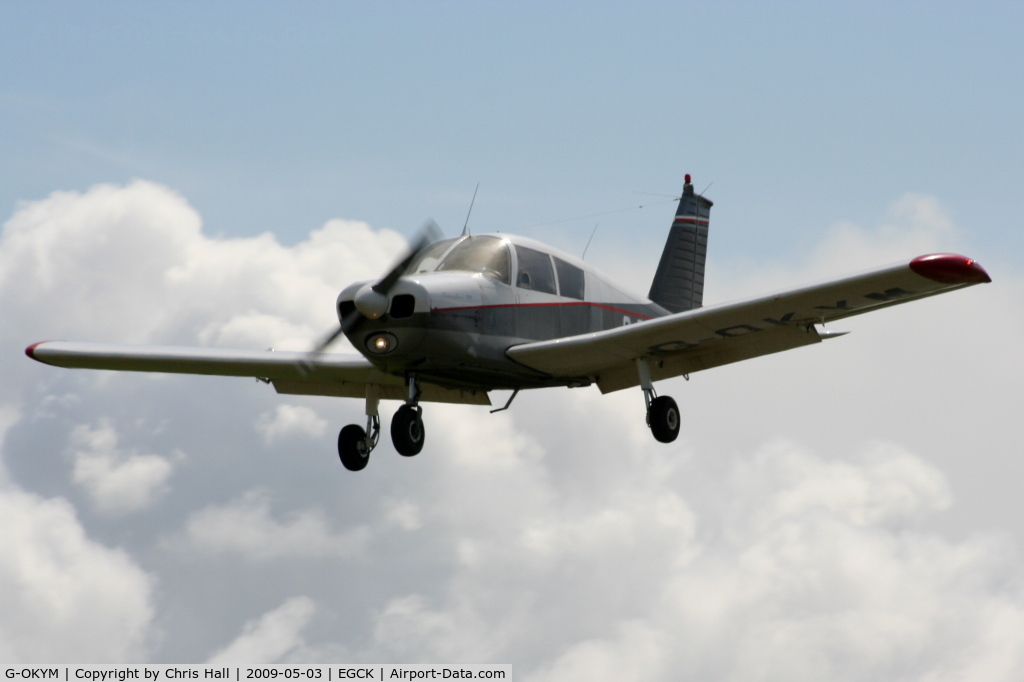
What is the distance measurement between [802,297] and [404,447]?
17.3 ft

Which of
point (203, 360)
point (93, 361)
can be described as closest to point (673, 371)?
point (203, 360)

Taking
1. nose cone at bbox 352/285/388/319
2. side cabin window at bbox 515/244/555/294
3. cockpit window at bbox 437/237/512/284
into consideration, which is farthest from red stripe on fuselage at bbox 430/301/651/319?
nose cone at bbox 352/285/388/319

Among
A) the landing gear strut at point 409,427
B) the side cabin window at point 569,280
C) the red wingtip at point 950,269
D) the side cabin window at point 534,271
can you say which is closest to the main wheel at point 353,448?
the landing gear strut at point 409,427

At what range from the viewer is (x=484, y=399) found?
62.2ft

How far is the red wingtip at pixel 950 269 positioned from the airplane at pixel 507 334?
0.02m

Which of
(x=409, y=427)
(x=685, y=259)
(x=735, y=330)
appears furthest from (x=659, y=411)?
(x=685, y=259)

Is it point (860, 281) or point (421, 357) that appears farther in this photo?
point (421, 357)

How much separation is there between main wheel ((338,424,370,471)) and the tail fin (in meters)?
6.03

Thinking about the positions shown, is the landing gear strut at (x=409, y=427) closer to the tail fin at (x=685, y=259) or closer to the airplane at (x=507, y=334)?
the airplane at (x=507, y=334)

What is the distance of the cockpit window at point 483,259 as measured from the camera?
54.7ft

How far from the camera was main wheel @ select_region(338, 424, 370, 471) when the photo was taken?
57.5 ft

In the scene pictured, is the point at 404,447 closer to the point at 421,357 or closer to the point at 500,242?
the point at 421,357

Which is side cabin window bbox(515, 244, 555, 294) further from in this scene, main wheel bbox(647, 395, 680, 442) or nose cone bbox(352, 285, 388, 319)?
nose cone bbox(352, 285, 388, 319)

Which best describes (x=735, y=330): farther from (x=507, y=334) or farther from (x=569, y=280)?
(x=507, y=334)
